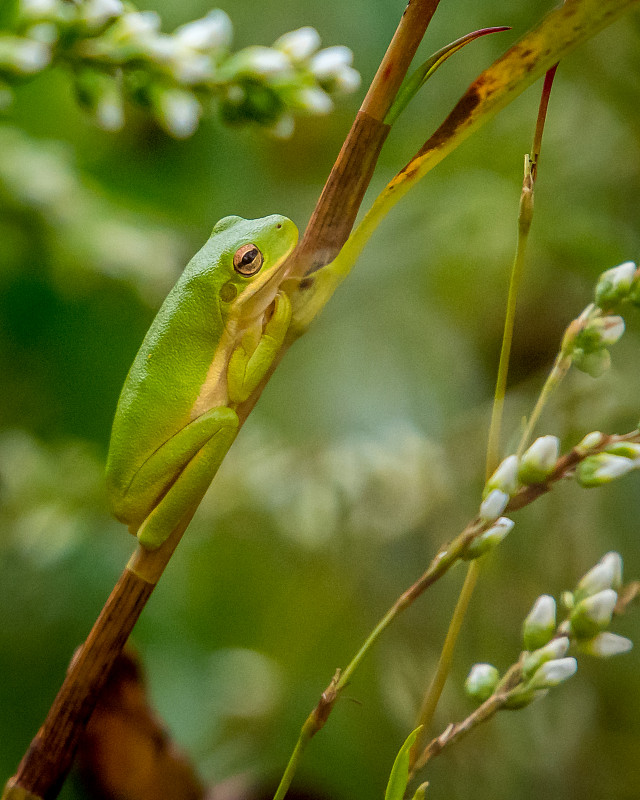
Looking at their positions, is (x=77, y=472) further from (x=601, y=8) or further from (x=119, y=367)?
(x=601, y=8)

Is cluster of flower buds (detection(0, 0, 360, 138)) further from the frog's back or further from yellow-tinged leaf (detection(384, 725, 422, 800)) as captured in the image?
yellow-tinged leaf (detection(384, 725, 422, 800))

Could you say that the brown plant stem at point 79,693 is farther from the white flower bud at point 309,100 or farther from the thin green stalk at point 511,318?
the white flower bud at point 309,100

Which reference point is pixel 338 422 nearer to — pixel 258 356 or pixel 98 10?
pixel 258 356

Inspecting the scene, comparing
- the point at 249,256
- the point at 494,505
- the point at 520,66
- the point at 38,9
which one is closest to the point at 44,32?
the point at 38,9

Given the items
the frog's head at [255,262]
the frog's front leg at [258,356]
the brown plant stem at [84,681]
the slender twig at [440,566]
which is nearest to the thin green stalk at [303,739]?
the slender twig at [440,566]

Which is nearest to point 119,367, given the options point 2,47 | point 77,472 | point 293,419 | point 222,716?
point 77,472

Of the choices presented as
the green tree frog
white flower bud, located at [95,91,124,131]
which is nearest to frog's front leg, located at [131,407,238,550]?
the green tree frog
